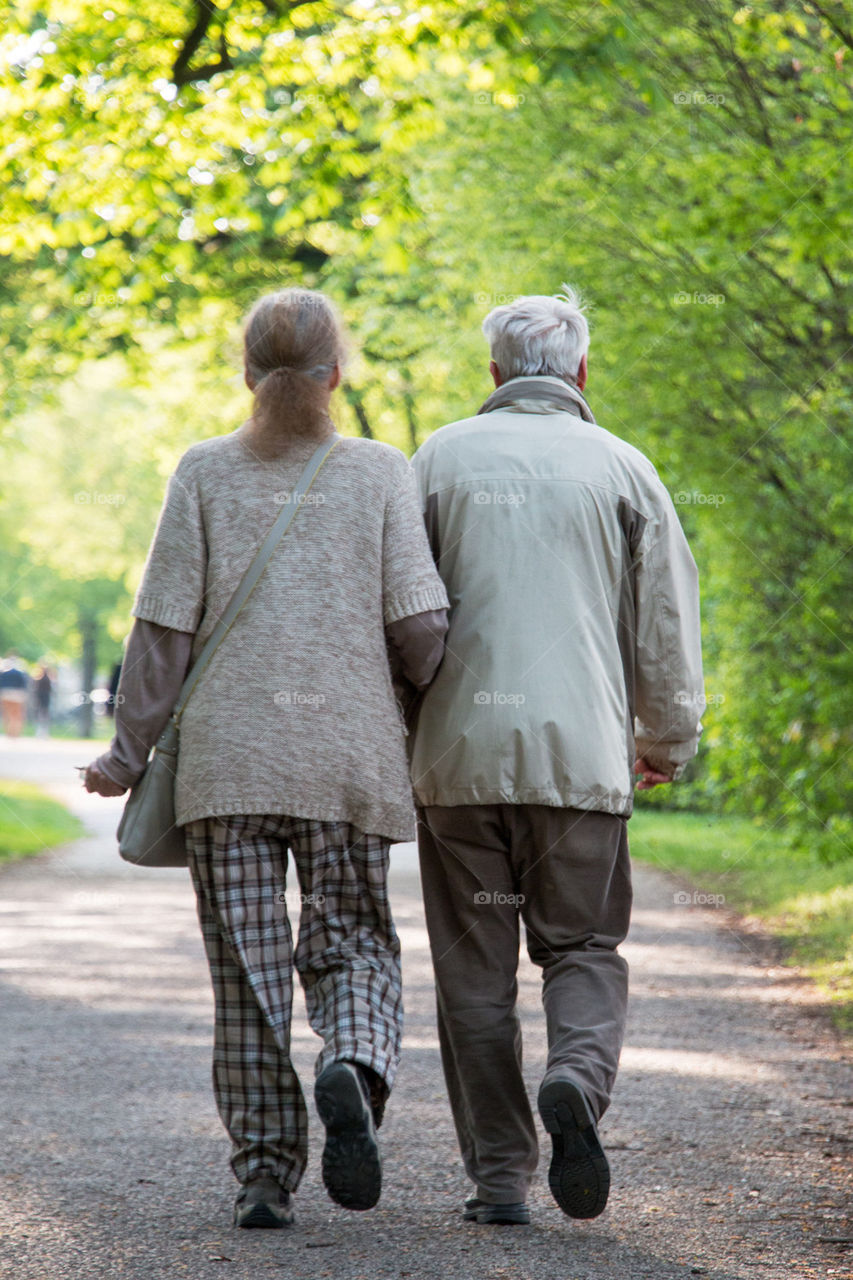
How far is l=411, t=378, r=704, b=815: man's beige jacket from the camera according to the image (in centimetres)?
352

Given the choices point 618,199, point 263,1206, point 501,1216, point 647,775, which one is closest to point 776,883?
point 618,199

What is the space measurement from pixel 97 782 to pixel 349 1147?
0.97 meters

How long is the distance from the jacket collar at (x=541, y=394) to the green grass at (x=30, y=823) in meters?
9.31

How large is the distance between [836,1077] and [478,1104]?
198cm

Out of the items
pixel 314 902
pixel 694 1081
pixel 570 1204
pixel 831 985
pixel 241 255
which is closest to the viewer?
pixel 570 1204

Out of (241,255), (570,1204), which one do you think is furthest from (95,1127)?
(241,255)

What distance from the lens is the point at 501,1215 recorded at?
3498 millimetres

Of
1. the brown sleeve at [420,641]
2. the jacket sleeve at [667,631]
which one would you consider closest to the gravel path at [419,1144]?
the jacket sleeve at [667,631]

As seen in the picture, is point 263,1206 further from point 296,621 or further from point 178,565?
point 178,565

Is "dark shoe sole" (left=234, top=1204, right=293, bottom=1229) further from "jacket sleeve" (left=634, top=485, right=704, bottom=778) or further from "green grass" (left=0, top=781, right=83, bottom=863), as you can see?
"green grass" (left=0, top=781, right=83, bottom=863)

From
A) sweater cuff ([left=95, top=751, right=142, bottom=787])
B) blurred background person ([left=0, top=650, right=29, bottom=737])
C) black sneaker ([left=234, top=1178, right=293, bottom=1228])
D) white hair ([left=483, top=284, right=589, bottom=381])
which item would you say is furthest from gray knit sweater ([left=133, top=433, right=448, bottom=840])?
blurred background person ([left=0, top=650, right=29, bottom=737])

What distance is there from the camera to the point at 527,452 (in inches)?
144

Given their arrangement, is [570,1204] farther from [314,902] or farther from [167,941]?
[167,941]

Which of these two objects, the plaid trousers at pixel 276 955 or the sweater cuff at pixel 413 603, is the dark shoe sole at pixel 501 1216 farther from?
the sweater cuff at pixel 413 603
